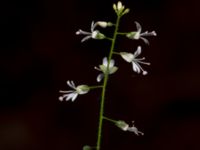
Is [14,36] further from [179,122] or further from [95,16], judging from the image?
[179,122]

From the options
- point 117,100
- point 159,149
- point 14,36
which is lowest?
point 159,149

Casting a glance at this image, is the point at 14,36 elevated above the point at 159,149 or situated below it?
above

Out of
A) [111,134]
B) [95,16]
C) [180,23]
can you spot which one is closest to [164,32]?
[180,23]

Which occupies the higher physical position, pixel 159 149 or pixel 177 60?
pixel 177 60

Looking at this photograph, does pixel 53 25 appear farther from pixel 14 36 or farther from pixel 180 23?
pixel 180 23

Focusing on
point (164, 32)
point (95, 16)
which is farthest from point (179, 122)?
point (95, 16)
